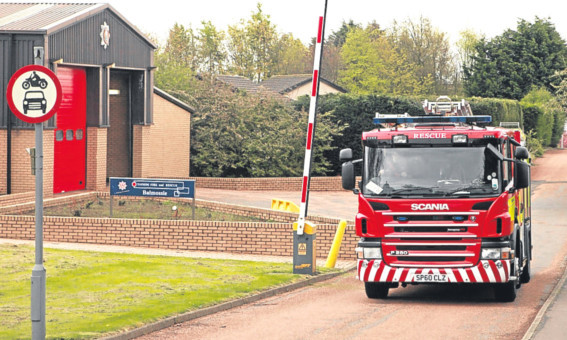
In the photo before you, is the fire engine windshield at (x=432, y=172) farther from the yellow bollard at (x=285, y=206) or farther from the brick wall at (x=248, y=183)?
the brick wall at (x=248, y=183)

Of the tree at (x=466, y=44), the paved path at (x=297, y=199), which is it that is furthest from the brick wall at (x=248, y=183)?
the tree at (x=466, y=44)

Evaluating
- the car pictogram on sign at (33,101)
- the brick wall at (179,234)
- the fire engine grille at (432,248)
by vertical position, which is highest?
the car pictogram on sign at (33,101)

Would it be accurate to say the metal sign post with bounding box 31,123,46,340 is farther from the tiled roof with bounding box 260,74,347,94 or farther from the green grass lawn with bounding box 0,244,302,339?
the tiled roof with bounding box 260,74,347,94

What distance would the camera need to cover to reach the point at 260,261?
19.7 m

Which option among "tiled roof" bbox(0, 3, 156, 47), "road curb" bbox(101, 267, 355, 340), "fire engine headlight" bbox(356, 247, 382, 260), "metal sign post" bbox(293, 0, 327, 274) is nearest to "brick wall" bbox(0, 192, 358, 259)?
"road curb" bbox(101, 267, 355, 340)

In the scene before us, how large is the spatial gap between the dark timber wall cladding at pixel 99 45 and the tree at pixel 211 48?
42173 millimetres

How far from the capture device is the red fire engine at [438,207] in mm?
14273

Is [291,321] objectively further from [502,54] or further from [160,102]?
[502,54]

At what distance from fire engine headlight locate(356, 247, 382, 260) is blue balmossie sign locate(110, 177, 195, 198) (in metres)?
9.04

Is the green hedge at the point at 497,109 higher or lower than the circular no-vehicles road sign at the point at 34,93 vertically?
higher

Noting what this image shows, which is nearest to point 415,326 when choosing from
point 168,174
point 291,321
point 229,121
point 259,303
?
point 291,321

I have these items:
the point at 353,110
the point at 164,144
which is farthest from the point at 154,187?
the point at 353,110

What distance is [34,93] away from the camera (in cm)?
1052

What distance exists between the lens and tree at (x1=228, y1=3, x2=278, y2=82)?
75.0 m
